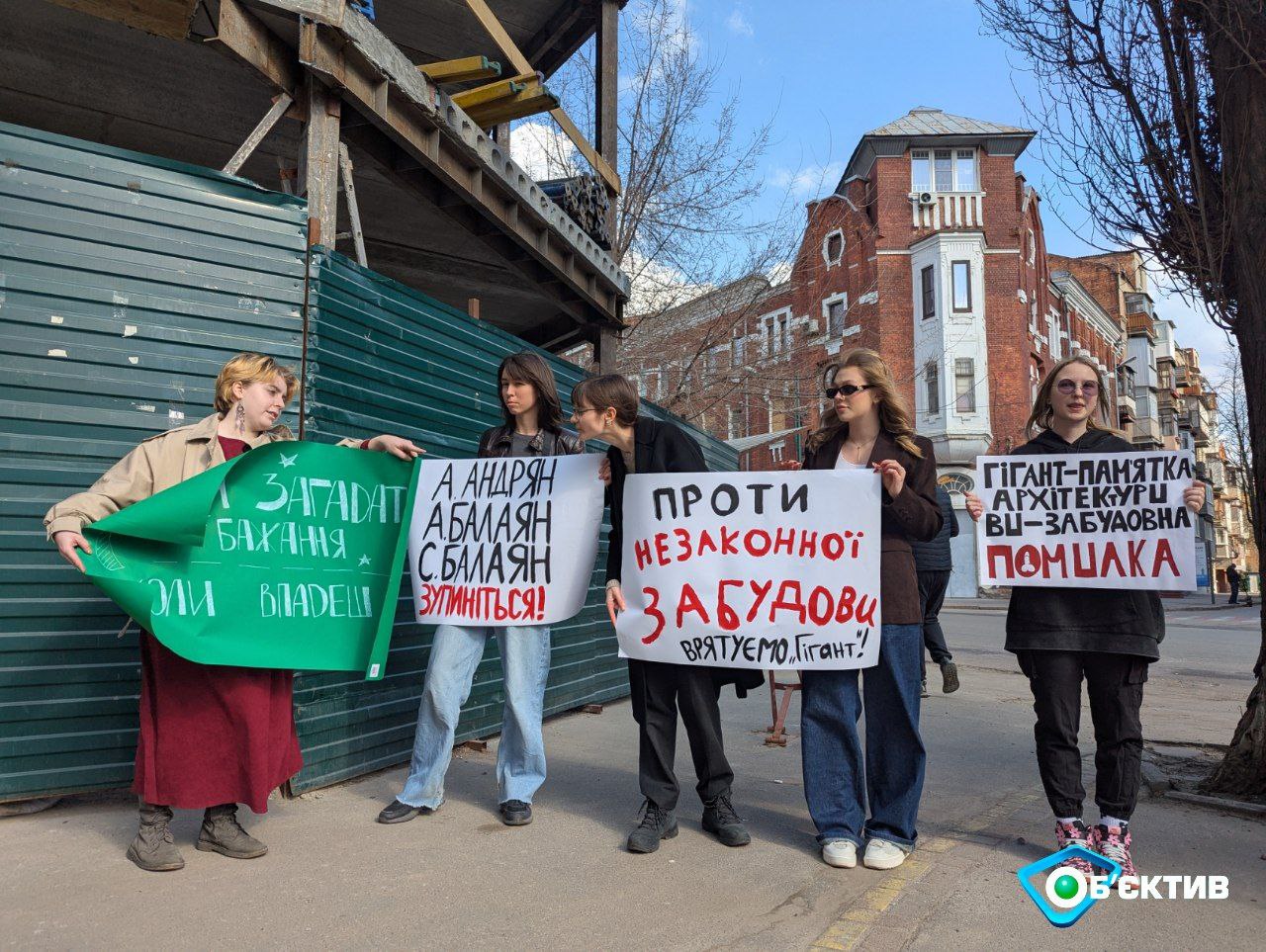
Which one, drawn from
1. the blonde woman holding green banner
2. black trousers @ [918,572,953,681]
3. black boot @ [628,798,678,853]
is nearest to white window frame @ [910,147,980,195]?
black trousers @ [918,572,953,681]

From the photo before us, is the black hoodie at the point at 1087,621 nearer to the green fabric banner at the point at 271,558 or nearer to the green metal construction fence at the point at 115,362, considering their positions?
the green fabric banner at the point at 271,558

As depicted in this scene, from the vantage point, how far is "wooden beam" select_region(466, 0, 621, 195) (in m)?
8.35

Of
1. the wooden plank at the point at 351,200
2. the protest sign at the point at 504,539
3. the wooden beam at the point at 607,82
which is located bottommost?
the protest sign at the point at 504,539

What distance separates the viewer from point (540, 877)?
12.2ft

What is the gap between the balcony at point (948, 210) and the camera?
37250 millimetres

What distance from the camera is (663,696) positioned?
4242 mm

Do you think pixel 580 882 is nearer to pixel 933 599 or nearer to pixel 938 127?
pixel 933 599

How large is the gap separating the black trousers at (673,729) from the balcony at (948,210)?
119 feet

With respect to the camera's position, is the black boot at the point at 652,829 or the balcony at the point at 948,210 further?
the balcony at the point at 948,210

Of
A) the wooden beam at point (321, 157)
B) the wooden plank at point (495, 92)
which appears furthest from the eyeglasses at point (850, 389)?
the wooden plank at point (495, 92)

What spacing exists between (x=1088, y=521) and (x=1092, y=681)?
0.69 m

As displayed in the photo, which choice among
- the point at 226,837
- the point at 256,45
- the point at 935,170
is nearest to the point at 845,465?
the point at 226,837

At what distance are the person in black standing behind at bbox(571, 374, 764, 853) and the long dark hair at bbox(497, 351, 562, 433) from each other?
1.70 ft

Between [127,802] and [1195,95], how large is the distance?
653 centimetres
